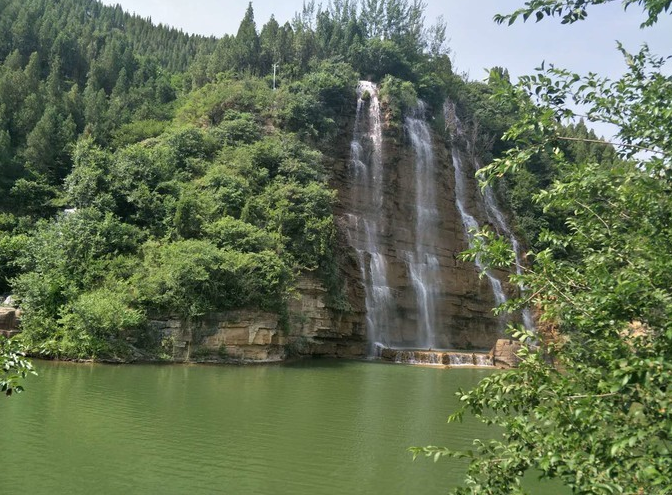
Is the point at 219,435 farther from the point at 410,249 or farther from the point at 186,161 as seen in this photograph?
the point at 410,249

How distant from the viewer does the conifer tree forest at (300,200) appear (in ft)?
11.2

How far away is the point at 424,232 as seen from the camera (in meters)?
39.9

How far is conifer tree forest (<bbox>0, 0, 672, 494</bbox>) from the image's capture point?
3.42 meters

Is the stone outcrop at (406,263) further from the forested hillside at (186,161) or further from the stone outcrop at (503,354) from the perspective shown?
the stone outcrop at (503,354)

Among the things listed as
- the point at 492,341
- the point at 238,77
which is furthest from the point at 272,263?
the point at 238,77

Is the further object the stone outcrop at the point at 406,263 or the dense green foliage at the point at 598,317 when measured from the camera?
the stone outcrop at the point at 406,263

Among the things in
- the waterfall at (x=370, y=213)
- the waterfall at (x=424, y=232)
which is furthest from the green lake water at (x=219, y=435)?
the waterfall at (x=424, y=232)

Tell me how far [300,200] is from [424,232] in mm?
12066

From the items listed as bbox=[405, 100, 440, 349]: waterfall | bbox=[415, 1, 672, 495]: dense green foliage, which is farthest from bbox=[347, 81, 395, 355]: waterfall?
bbox=[415, 1, 672, 495]: dense green foliage

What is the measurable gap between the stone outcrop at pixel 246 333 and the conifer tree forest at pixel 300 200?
52 centimetres

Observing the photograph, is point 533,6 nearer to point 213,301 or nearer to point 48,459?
A: point 48,459

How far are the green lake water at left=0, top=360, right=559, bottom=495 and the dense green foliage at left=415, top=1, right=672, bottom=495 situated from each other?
5619 mm

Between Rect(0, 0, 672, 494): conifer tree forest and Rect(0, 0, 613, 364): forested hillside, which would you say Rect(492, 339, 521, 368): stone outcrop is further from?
Rect(0, 0, 613, 364): forested hillside

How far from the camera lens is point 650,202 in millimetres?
3598
